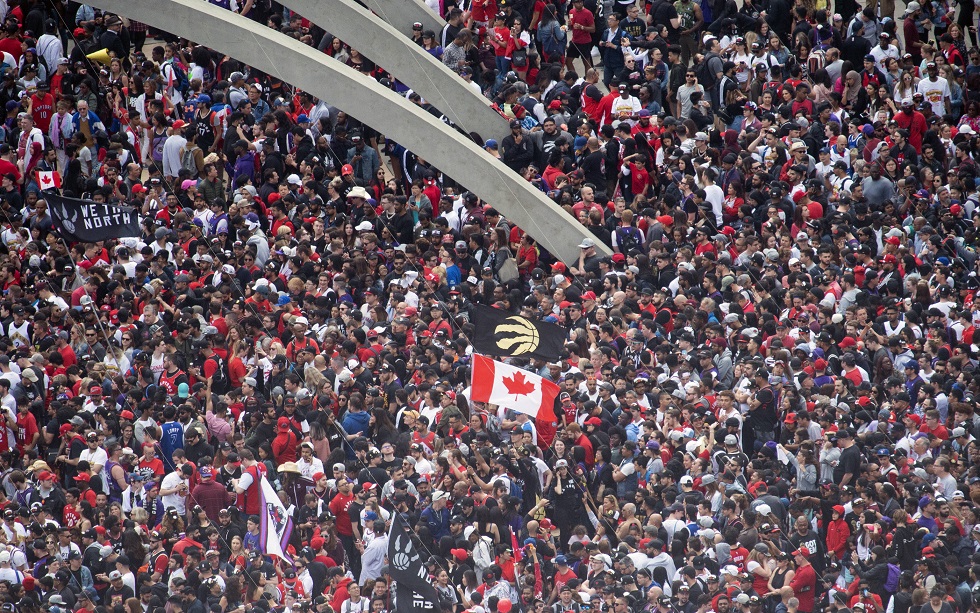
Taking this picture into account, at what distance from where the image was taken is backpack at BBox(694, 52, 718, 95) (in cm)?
2527

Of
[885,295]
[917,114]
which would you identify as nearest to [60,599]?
[885,295]

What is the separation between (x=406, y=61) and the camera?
2556 cm

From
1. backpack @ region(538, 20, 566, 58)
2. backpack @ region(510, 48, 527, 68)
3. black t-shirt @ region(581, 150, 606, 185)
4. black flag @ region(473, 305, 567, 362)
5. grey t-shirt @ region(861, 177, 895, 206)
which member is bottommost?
black flag @ region(473, 305, 567, 362)

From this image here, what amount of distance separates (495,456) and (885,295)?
556 centimetres

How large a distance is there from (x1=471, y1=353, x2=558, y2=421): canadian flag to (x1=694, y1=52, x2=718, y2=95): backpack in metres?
8.06

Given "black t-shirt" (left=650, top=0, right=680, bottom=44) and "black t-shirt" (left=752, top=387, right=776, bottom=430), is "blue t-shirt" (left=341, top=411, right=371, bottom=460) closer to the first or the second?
"black t-shirt" (left=752, top=387, right=776, bottom=430)

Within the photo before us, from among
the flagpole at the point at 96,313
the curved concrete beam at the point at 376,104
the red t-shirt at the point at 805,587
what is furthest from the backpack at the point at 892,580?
the flagpole at the point at 96,313

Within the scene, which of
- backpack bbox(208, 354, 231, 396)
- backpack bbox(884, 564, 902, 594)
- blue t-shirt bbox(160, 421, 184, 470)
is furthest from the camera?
backpack bbox(208, 354, 231, 396)

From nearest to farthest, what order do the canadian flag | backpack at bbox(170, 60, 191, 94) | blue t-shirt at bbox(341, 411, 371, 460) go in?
the canadian flag
blue t-shirt at bbox(341, 411, 371, 460)
backpack at bbox(170, 60, 191, 94)

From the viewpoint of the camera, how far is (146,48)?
28.8 m

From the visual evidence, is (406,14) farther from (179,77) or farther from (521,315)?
(521,315)

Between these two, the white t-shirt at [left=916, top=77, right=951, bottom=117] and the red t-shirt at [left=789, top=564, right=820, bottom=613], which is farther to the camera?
the white t-shirt at [left=916, top=77, right=951, bottom=117]

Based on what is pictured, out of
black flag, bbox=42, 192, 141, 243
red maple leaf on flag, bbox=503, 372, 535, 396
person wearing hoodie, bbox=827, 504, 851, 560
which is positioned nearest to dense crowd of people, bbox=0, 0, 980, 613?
person wearing hoodie, bbox=827, 504, 851, 560

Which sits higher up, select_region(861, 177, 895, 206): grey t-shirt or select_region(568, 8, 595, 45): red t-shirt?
select_region(568, 8, 595, 45): red t-shirt
